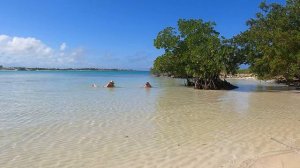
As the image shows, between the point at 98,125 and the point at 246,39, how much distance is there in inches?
806

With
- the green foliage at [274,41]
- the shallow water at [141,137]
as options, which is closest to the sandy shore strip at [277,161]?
the shallow water at [141,137]

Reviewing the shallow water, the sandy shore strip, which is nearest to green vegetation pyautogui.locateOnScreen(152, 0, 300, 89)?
the shallow water

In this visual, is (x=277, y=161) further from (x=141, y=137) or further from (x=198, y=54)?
(x=198, y=54)

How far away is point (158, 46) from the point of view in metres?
31.6

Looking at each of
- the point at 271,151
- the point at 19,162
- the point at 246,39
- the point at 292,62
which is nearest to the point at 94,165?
the point at 19,162

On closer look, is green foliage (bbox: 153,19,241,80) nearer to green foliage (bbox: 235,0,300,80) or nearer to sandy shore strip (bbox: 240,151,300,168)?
green foliage (bbox: 235,0,300,80)

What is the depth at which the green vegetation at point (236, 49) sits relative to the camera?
23.1m

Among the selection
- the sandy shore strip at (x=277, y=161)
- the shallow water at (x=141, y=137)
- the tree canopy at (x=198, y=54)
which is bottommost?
the shallow water at (x=141, y=137)

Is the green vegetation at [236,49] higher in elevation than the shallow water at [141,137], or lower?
higher

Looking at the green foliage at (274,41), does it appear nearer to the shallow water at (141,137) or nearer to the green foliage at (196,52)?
the green foliage at (196,52)

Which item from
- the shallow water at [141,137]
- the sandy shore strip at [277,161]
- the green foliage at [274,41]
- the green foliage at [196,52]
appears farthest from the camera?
the green foliage at [196,52]

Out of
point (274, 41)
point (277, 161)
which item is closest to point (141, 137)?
point (277, 161)

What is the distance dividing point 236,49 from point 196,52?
3.21 metres

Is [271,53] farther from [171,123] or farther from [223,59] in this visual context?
[171,123]
